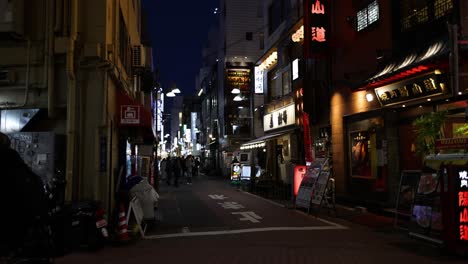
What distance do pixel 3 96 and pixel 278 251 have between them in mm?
7671

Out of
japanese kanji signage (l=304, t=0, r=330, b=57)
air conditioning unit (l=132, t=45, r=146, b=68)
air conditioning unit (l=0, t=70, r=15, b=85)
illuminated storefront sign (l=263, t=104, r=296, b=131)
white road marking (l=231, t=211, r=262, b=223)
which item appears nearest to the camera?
air conditioning unit (l=0, t=70, r=15, b=85)

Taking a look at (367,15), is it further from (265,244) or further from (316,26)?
(265,244)

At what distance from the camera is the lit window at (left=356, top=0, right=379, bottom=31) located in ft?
56.1

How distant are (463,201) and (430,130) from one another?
3284mm

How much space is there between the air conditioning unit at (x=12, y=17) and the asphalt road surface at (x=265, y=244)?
5350mm

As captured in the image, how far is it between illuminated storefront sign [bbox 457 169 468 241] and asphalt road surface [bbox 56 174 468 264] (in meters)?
0.51

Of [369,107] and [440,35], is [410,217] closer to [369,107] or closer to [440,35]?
[440,35]

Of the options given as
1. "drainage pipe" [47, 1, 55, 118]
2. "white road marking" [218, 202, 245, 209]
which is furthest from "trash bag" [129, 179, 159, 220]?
"white road marking" [218, 202, 245, 209]

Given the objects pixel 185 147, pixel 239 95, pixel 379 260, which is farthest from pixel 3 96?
pixel 185 147

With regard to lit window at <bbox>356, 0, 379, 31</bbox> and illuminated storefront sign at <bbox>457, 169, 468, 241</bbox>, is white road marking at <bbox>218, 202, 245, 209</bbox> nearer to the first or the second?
lit window at <bbox>356, 0, 379, 31</bbox>

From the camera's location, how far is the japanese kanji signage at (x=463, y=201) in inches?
349

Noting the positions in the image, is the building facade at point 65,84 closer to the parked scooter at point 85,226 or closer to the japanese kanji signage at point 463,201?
the parked scooter at point 85,226

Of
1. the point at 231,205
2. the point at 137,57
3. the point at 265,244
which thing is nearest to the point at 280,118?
the point at 231,205

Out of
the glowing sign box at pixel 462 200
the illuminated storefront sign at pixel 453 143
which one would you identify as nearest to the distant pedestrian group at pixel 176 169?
the illuminated storefront sign at pixel 453 143
